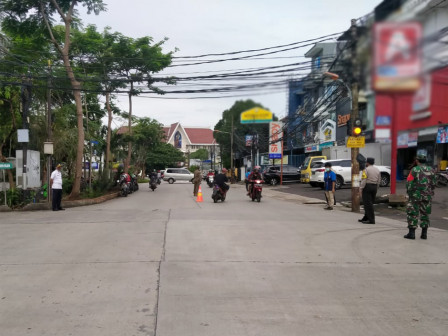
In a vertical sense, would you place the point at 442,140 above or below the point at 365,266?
above

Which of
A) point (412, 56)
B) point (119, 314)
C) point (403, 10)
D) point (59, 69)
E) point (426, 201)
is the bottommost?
point (119, 314)

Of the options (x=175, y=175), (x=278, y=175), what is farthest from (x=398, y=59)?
(x=175, y=175)

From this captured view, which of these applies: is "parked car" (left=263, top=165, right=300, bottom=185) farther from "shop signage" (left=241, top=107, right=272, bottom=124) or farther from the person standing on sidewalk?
"shop signage" (left=241, top=107, right=272, bottom=124)

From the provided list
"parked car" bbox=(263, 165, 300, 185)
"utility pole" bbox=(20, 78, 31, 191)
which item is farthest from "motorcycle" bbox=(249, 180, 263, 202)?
"parked car" bbox=(263, 165, 300, 185)

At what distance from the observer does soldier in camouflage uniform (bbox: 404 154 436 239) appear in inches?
339

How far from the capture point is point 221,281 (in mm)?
5770

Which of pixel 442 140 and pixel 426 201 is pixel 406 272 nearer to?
pixel 426 201

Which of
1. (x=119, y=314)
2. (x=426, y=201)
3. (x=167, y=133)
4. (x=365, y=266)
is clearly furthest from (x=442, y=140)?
(x=167, y=133)

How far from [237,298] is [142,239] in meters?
4.03

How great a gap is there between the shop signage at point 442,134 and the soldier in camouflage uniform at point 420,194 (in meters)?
13.9

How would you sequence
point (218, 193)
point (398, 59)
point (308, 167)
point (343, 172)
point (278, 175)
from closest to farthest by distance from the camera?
1. point (398, 59)
2. point (218, 193)
3. point (343, 172)
4. point (308, 167)
5. point (278, 175)

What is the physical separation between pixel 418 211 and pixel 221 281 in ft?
16.0

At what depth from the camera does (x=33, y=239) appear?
8.85m

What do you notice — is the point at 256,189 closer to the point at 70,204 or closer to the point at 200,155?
the point at 70,204
